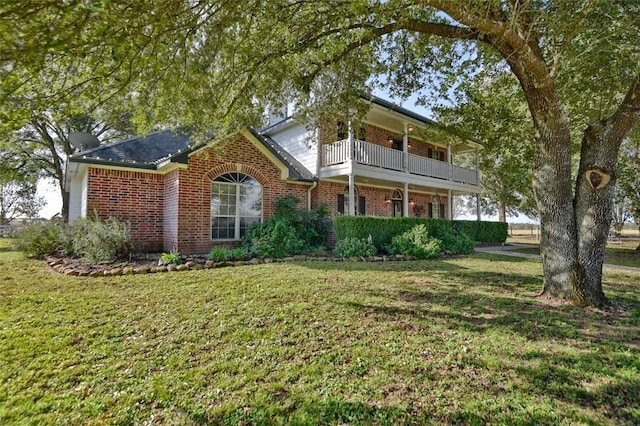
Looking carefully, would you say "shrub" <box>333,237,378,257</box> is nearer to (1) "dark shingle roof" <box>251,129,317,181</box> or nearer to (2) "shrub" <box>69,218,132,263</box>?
(1) "dark shingle roof" <box>251,129,317,181</box>

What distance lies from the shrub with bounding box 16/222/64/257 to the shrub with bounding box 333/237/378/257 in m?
8.14

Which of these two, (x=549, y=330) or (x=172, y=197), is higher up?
(x=172, y=197)

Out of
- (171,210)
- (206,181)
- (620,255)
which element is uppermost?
(206,181)

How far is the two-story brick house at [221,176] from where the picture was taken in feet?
30.2

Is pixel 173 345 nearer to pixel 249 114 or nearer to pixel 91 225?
pixel 249 114

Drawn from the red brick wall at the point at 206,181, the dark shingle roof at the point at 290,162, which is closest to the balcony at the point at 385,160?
the dark shingle roof at the point at 290,162

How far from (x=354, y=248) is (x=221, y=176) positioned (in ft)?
16.1

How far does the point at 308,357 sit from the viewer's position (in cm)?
296

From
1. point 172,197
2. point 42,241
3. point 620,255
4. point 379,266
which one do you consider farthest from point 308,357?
point 620,255

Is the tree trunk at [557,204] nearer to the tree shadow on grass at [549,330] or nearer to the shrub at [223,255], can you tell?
the tree shadow on grass at [549,330]

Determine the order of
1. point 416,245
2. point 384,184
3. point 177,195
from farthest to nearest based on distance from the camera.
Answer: point 384,184
point 416,245
point 177,195

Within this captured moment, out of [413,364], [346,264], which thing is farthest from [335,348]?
[346,264]

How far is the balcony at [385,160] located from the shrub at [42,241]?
361 inches

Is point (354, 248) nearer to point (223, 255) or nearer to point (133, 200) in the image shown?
point (223, 255)
